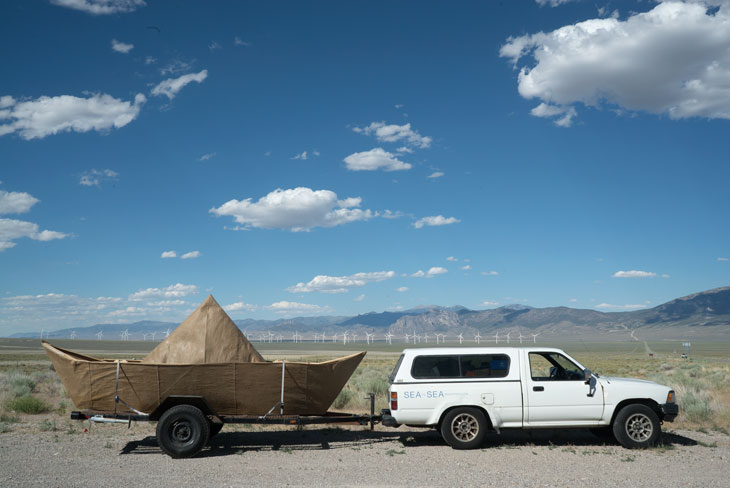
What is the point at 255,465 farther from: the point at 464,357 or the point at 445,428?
the point at 464,357

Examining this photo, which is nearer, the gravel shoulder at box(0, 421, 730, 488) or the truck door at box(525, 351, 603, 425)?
the gravel shoulder at box(0, 421, 730, 488)

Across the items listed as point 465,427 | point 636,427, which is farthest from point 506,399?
point 636,427

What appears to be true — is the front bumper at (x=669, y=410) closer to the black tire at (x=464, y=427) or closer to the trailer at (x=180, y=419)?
the black tire at (x=464, y=427)

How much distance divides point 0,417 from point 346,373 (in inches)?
359

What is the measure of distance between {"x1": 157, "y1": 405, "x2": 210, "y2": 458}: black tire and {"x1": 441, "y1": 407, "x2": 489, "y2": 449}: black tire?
4.28 meters

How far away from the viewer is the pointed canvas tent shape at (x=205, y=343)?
11.1 meters

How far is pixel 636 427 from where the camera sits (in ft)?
35.8

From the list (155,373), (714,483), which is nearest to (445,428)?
(714,483)

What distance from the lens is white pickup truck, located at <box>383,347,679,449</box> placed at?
10719mm

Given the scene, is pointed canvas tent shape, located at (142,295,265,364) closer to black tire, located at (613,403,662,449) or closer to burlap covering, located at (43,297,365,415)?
burlap covering, located at (43,297,365,415)

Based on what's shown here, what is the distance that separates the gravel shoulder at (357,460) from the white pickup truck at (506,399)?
18.1 inches

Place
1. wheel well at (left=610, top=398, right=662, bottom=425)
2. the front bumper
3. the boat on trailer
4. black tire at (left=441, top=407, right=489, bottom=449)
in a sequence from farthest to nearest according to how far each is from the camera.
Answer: wheel well at (left=610, top=398, right=662, bottom=425) → the front bumper → black tire at (left=441, top=407, right=489, bottom=449) → the boat on trailer

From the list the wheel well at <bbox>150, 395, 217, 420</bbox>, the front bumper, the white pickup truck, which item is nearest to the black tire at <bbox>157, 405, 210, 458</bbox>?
the wheel well at <bbox>150, 395, 217, 420</bbox>

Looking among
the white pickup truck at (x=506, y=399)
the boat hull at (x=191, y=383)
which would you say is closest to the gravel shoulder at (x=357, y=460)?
the white pickup truck at (x=506, y=399)
